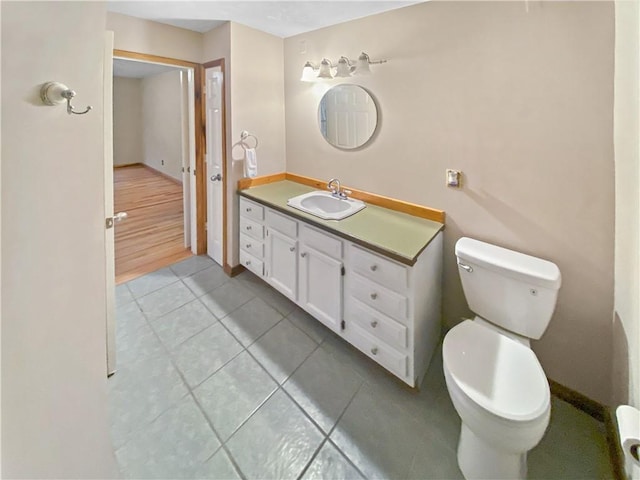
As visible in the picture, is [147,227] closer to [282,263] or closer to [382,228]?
[282,263]

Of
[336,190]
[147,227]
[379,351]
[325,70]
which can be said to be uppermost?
[325,70]

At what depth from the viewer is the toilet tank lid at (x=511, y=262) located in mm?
1391

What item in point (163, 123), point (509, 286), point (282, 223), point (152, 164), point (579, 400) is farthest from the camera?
point (152, 164)

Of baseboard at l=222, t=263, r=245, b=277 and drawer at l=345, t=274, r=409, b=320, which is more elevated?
drawer at l=345, t=274, r=409, b=320

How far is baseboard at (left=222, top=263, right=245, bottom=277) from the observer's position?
292 cm

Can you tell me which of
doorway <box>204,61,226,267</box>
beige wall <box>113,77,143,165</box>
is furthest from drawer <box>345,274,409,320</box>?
beige wall <box>113,77,143,165</box>

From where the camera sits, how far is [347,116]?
92.7 inches

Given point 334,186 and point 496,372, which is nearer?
point 496,372

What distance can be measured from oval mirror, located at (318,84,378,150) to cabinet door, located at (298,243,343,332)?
948 millimetres

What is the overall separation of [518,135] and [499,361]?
45.0 inches

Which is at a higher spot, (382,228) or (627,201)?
(627,201)

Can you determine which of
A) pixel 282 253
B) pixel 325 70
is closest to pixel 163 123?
pixel 325 70

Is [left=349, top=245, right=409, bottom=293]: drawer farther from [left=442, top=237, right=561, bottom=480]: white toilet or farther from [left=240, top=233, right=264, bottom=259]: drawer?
[left=240, top=233, right=264, bottom=259]: drawer

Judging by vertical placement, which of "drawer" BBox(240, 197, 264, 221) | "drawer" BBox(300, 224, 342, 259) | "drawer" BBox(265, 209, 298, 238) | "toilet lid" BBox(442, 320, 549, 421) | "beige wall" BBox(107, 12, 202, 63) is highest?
A: "beige wall" BBox(107, 12, 202, 63)
